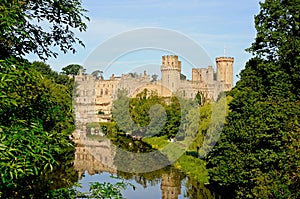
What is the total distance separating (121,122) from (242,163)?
2841cm

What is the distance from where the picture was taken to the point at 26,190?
351cm

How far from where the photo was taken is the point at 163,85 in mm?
52000

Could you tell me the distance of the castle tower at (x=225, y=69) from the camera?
60.2m

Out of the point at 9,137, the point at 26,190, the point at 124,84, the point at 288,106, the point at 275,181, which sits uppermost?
the point at 124,84

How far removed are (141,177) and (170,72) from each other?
1281 inches

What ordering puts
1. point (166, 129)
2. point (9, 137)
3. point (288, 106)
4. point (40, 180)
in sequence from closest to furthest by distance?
1. point (9, 137)
2. point (40, 180)
3. point (288, 106)
4. point (166, 129)

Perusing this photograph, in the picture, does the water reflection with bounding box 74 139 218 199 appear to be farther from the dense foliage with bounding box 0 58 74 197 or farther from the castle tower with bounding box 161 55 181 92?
the castle tower with bounding box 161 55 181 92

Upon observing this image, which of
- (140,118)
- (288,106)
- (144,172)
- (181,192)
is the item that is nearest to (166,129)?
(140,118)

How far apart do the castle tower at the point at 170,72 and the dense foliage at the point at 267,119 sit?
36794mm

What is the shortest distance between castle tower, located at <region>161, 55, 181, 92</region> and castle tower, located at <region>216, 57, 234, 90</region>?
8.43 metres

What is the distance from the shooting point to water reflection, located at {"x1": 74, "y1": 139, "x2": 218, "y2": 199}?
16.8 meters

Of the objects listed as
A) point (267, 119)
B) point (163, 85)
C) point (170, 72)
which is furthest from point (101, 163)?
point (170, 72)

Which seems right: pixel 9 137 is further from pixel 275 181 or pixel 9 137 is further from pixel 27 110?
→ pixel 275 181

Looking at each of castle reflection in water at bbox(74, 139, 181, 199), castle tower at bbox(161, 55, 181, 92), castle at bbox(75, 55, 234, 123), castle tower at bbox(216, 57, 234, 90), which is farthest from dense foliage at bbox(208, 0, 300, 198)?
castle tower at bbox(216, 57, 234, 90)
